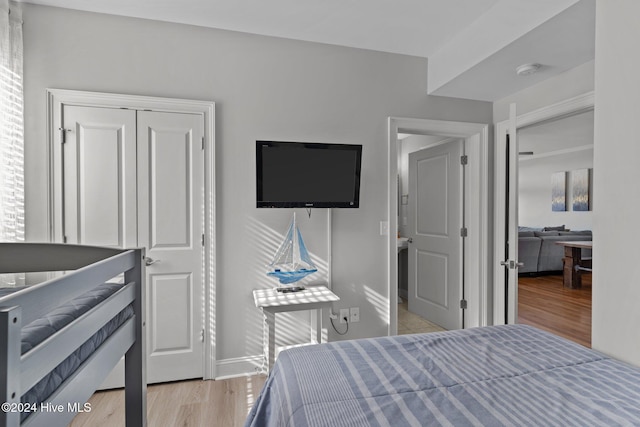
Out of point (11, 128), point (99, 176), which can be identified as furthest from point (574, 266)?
point (11, 128)

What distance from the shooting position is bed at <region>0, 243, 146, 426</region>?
28.8 inches

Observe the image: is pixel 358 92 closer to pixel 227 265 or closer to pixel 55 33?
pixel 227 265

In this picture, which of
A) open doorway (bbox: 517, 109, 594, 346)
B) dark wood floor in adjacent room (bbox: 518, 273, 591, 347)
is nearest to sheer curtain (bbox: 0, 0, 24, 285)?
open doorway (bbox: 517, 109, 594, 346)

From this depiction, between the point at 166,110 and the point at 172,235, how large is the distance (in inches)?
36.5

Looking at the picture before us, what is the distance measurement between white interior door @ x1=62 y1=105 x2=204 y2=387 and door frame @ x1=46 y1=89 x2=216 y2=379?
40 mm

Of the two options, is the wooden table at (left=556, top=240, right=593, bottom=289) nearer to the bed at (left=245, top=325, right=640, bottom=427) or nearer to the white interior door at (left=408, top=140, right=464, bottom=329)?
the white interior door at (left=408, top=140, right=464, bottom=329)

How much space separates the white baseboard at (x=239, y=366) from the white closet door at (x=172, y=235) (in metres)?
0.17

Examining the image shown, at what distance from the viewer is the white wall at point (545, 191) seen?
296 inches

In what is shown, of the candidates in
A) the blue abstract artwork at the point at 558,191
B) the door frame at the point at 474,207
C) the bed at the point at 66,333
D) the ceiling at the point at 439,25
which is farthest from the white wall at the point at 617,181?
the blue abstract artwork at the point at 558,191

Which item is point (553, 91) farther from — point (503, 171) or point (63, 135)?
point (63, 135)

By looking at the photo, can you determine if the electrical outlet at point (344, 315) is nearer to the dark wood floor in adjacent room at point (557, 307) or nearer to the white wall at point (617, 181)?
the white wall at point (617, 181)

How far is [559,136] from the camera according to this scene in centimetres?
642

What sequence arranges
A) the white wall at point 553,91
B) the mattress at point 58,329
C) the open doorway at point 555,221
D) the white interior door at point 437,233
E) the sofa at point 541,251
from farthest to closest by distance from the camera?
the sofa at point 541,251, the open doorway at point 555,221, the white interior door at point 437,233, the white wall at point 553,91, the mattress at point 58,329

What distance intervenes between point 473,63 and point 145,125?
245cm
